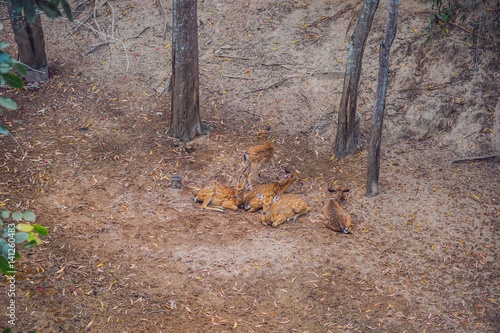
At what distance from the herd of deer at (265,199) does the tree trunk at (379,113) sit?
51 centimetres

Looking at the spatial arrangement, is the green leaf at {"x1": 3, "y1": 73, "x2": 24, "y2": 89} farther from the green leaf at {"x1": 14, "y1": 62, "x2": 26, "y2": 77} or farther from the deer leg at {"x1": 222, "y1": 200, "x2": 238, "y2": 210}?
the deer leg at {"x1": 222, "y1": 200, "x2": 238, "y2": 210}

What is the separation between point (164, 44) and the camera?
12312mm

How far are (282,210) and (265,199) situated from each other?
0.38 metres

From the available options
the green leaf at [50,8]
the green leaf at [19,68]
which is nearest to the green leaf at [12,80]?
the green leaf at [19,68]

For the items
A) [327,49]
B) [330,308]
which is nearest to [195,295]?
[330,308]

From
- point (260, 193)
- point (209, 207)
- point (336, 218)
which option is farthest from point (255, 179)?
point (336, 218)

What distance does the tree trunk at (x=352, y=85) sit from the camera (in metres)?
9.00

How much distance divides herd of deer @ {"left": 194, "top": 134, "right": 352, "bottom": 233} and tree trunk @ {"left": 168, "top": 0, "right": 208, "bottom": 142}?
5.93 feet

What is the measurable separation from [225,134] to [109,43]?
4239 millimetres

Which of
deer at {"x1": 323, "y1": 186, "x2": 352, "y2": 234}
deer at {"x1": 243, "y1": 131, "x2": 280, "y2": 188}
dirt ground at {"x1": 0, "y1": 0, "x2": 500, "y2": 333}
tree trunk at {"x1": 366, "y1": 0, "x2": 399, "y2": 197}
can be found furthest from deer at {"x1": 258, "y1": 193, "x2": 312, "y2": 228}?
tree trunk at {"x1": 366, "y1": 0, "x2": 399, "y2": 197}

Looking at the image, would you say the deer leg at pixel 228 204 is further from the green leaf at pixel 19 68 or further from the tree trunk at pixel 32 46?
the green leaf at pixel 19 68

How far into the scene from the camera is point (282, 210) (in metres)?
7.94

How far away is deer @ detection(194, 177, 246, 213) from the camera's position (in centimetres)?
823


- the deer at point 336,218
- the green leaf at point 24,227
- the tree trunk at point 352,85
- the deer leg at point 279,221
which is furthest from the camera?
the tree trunk at point 352,85
